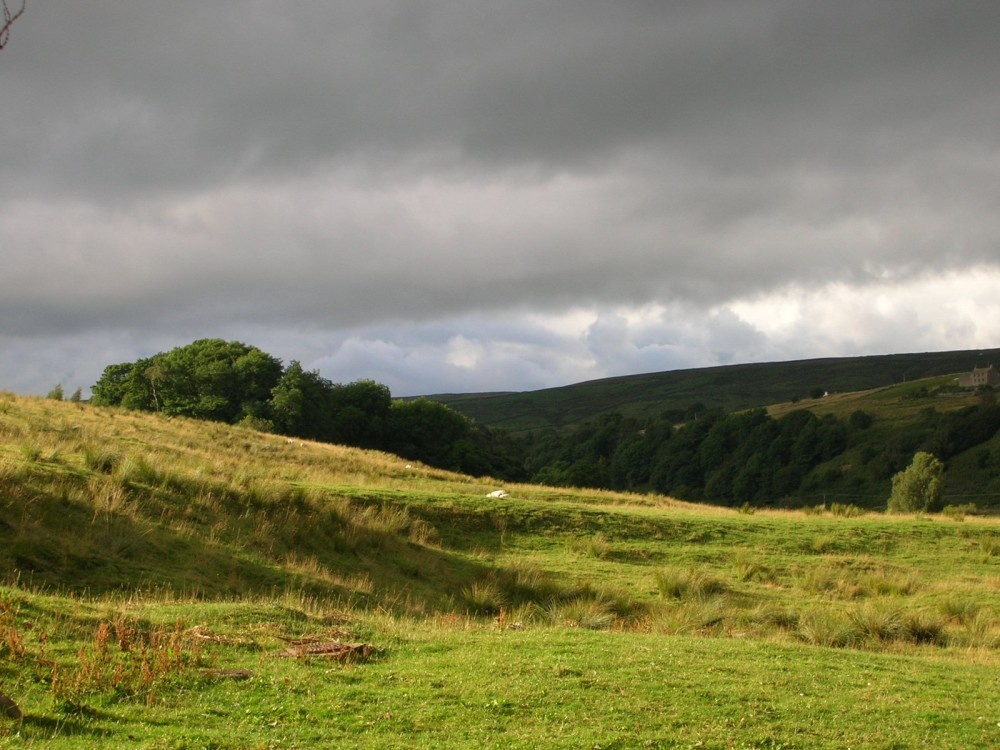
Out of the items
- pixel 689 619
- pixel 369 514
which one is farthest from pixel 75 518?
pixel 689 619

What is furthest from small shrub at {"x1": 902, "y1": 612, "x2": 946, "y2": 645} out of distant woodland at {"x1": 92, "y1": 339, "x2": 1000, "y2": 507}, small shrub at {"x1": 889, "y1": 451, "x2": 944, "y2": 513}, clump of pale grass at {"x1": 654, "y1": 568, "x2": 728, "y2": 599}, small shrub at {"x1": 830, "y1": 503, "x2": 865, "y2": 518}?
distant woodland at {"x1": 92, "y1": 339, "x2": 1000, "y2": 507}

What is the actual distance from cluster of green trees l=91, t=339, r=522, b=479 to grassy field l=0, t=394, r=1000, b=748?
45.4m

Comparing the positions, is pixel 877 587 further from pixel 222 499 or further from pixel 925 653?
pixel 222 499

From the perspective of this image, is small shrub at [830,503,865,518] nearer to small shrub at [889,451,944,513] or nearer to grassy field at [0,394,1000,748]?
grassy field at [0,394,1000,748]

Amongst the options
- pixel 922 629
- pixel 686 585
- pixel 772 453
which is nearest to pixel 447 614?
pixel 686 585

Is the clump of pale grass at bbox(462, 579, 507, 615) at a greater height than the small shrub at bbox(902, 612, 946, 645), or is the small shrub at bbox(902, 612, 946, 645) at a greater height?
the clump of pale grass at bbox(462, 579, 507, 615)

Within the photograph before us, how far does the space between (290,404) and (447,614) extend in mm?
62648

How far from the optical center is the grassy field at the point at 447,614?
7.40m

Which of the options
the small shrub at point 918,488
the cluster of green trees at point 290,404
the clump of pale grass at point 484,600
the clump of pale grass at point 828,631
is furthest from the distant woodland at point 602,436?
the clump of pale grass at point 828,631

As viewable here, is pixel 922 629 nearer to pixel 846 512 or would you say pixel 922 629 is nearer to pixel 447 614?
pixel 447 614

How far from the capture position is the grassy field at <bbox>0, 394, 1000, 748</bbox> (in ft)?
24.3

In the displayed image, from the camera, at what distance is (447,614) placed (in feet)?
49.5

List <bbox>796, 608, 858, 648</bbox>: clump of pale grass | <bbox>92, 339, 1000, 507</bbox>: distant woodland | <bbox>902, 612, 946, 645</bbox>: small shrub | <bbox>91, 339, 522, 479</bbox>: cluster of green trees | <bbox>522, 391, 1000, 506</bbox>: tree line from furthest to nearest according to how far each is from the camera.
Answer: <bbox>522, 391, 1000, 506</bbox>: tree line
<bbox>92, 339, 1000, 507</bbox>: distant woodland
<bbox>91, 339, 522, 479</bbox>: cluster of green trees
<bbox>902, 612, 946, 645</bbox>: small shrub
<bbox>796, 608, 858, 648</bbox>: clump of pale grass

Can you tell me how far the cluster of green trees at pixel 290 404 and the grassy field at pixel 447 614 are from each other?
45.4 meters
